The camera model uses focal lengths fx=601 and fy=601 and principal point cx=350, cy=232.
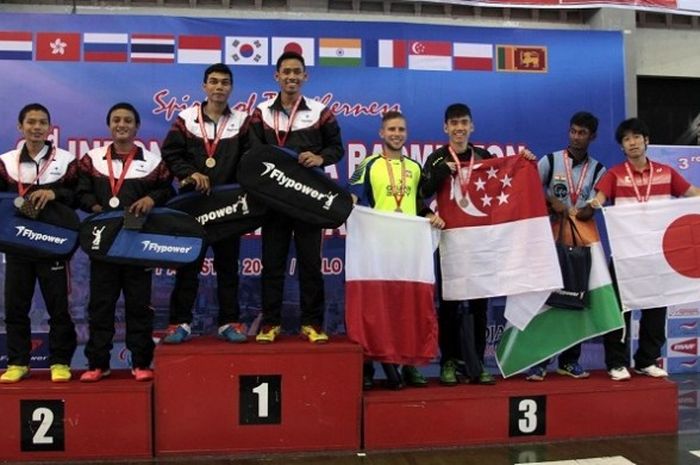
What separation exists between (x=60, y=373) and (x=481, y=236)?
2.51m

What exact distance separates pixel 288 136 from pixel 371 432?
67.1 inches

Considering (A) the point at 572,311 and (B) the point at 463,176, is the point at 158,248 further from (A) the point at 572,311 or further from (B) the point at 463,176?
(A) the point at 572,311

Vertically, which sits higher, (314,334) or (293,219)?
(293,219)

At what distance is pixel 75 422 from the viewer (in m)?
3.07

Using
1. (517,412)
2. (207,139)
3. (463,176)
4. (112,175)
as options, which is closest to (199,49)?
(207,139)

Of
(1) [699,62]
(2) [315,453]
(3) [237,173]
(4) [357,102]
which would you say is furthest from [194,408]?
(1) [699,62]

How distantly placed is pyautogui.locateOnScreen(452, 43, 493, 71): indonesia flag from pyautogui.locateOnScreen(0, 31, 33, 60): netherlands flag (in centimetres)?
314

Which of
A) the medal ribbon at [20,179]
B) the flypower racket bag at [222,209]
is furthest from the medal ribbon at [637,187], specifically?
the medal ribbon at [20,179]

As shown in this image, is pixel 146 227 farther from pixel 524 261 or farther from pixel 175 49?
pixel 524 261

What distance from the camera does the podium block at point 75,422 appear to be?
9.98 ft

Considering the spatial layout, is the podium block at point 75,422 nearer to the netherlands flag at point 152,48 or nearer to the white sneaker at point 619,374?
the netherlands flag at point 152,48

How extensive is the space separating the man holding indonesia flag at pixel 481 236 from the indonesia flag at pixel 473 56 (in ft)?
3.87

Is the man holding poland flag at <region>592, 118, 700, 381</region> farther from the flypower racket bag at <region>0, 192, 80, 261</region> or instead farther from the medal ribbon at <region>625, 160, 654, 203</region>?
the flypower racket bag at <region>0, 192, 80, 261</region>

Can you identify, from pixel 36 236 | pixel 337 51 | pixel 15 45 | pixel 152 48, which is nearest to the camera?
pixel 36 236
